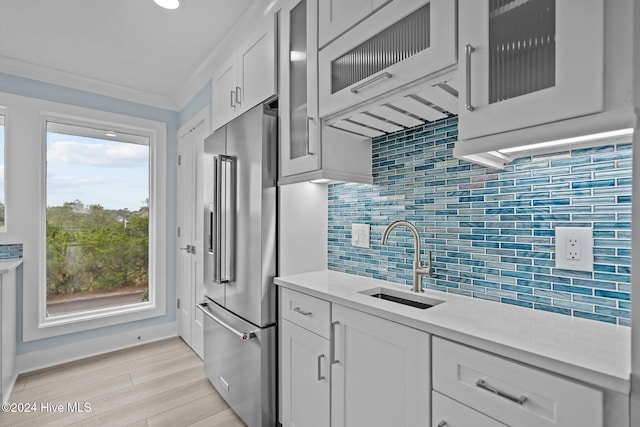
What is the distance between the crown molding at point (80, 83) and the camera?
2621mm

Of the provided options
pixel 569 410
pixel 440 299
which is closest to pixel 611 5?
pixel 569 410

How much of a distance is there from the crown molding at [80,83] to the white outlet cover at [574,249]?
368 centimetres

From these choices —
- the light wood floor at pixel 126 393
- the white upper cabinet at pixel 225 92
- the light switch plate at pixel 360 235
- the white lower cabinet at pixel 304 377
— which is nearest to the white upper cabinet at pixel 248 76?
the white upper cabinet at pixel 225 92

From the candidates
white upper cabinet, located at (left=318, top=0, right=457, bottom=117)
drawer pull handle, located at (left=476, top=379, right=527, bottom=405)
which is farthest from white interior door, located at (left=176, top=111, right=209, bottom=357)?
drawer pull handle, located at (left=476, top=379, right=527, bottom=405)

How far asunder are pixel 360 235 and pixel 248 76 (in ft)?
4.24

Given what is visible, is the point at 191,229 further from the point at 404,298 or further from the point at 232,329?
the point at 404,298

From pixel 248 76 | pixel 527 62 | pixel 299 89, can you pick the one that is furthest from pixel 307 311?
pixel 248 76

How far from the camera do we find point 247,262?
1.81 m

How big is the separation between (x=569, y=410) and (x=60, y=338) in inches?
144

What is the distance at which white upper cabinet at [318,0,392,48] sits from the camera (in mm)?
1279

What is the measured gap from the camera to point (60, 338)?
9.20 ft

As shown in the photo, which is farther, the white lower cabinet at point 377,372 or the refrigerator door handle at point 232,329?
the refrigerator door handle at point 232,329

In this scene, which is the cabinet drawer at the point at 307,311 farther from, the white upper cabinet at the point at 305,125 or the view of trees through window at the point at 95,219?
the view of trees through window at the point at 95,219

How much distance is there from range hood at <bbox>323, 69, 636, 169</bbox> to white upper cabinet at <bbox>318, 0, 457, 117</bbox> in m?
0.04
